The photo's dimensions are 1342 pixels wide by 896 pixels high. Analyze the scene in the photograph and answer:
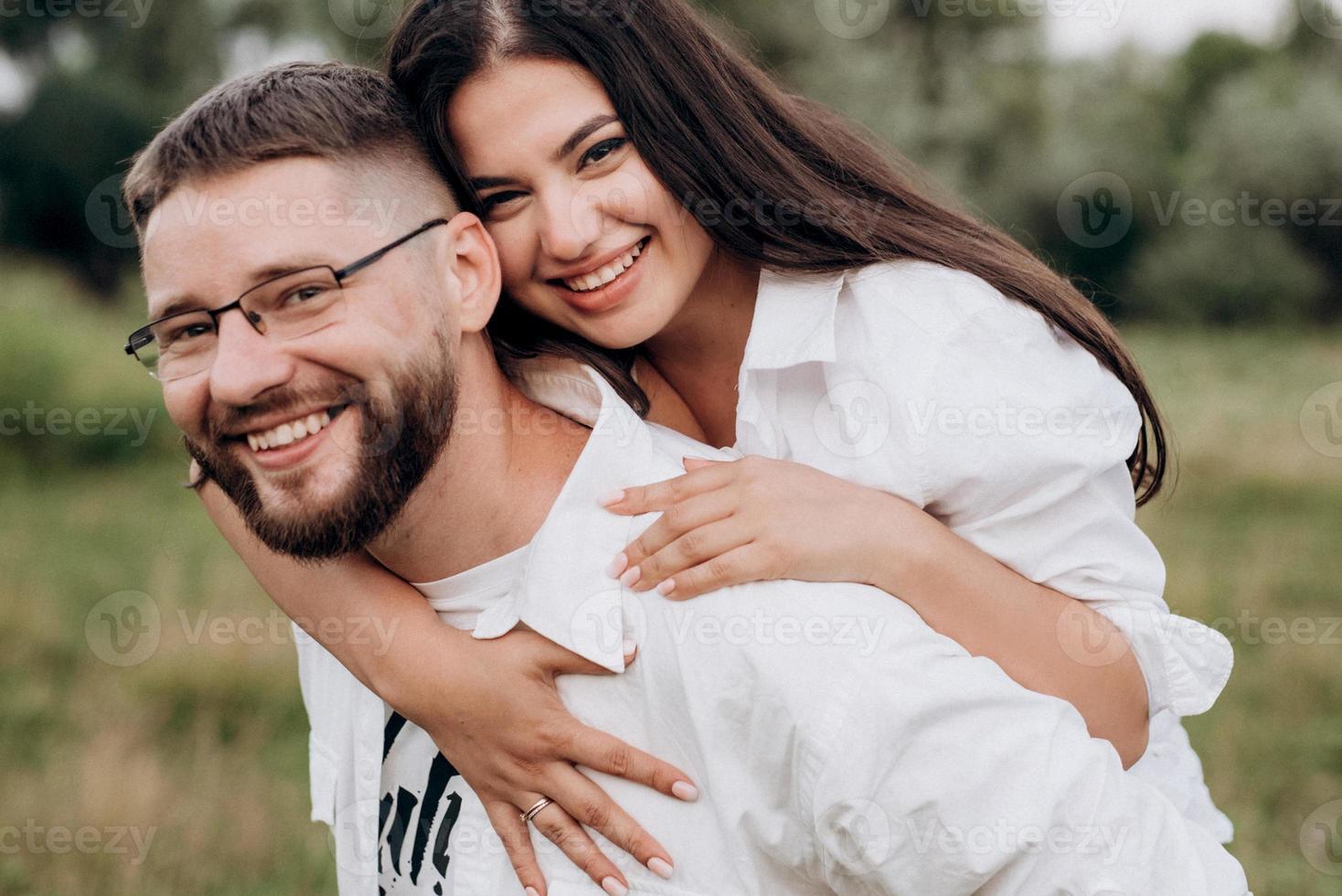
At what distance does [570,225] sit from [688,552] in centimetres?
79

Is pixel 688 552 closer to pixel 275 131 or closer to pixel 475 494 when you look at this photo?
pixel 475 494

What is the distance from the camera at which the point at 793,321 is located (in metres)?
2.60

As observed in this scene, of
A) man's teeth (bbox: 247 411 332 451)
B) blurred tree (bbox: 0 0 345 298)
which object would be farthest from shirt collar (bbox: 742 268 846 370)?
blurred tree (bbox: 0 0 345 298)

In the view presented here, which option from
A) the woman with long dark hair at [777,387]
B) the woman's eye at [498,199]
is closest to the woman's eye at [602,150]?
the woman with long dark hair at [777,387]

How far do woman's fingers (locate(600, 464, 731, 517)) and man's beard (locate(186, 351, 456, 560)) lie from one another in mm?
338

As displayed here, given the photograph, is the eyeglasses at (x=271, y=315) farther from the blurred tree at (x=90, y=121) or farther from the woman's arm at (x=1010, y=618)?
the blurred tree at (x=90, y=121)

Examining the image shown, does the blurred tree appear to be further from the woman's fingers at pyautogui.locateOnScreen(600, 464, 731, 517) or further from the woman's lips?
the woman's fingers at pyautogui.locateOnScreen(600, 464, 731, 517)

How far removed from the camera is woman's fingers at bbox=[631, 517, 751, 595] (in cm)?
204

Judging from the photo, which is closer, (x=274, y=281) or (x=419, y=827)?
(x=274, y=281)

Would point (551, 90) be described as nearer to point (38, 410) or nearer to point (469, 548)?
point (469, 548)

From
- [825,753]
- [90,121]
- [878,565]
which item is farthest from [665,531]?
[90,121]

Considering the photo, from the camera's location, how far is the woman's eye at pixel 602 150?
2543mm

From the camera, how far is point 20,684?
231 inches

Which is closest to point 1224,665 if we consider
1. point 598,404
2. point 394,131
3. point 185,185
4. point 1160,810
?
point 1160,810
